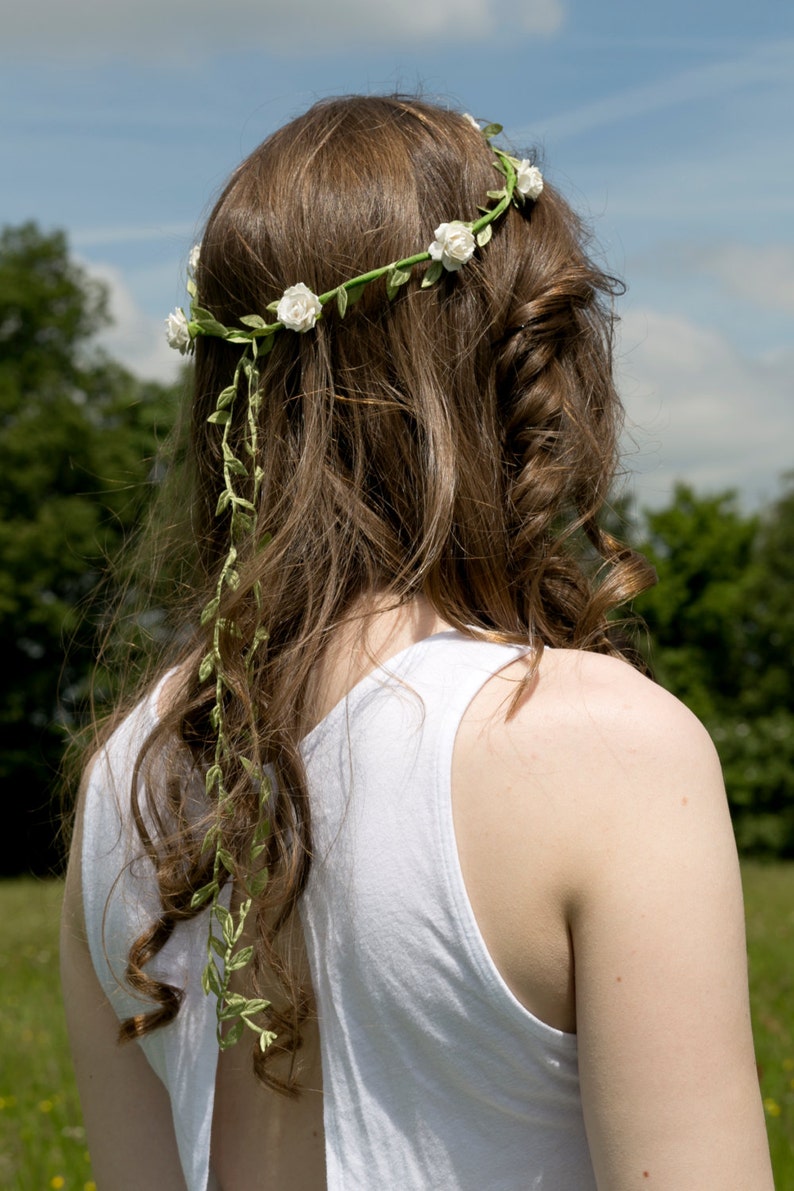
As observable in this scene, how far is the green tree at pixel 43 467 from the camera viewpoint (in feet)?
84.4

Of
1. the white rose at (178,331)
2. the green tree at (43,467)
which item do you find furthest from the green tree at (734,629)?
the white rose at (178,331)

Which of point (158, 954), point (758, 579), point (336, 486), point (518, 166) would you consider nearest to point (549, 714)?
point (336, 486)

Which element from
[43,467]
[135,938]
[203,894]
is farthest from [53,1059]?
[43,467]

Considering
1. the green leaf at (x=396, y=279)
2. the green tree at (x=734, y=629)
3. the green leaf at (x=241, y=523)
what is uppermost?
the green leaf at (x=396, y=279)

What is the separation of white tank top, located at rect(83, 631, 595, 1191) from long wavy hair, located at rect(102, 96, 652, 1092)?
0.20 feet

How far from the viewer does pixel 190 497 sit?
5.77ft

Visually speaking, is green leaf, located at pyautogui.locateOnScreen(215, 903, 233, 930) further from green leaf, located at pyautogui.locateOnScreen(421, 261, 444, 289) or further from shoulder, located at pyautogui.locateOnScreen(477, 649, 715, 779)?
green leaf, located at pyautogui.locateOnScreen(421, 261, 444, 289)

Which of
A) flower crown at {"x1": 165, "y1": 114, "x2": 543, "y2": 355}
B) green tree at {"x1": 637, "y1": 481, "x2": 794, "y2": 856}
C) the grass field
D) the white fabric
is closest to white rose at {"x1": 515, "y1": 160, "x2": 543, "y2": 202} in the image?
flower crown at {"x1": 165, "y1": 114, "x2": 543, "y2": 355}

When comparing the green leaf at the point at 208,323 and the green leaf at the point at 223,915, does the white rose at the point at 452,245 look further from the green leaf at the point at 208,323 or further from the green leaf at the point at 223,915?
the green leaf at the point at 223,915

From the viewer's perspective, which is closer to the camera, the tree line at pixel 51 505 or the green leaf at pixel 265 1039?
the green leaf at pixel 265 1039

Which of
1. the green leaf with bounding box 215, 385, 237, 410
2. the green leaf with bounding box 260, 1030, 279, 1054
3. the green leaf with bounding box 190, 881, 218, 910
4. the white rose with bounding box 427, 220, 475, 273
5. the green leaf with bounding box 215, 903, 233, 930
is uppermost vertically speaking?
the white rose with bounding box 427, 220, 475, 273

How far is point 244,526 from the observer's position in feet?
5.00

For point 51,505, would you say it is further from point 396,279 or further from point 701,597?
point 396,279

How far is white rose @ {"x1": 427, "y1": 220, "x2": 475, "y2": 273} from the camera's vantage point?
1406 mm
